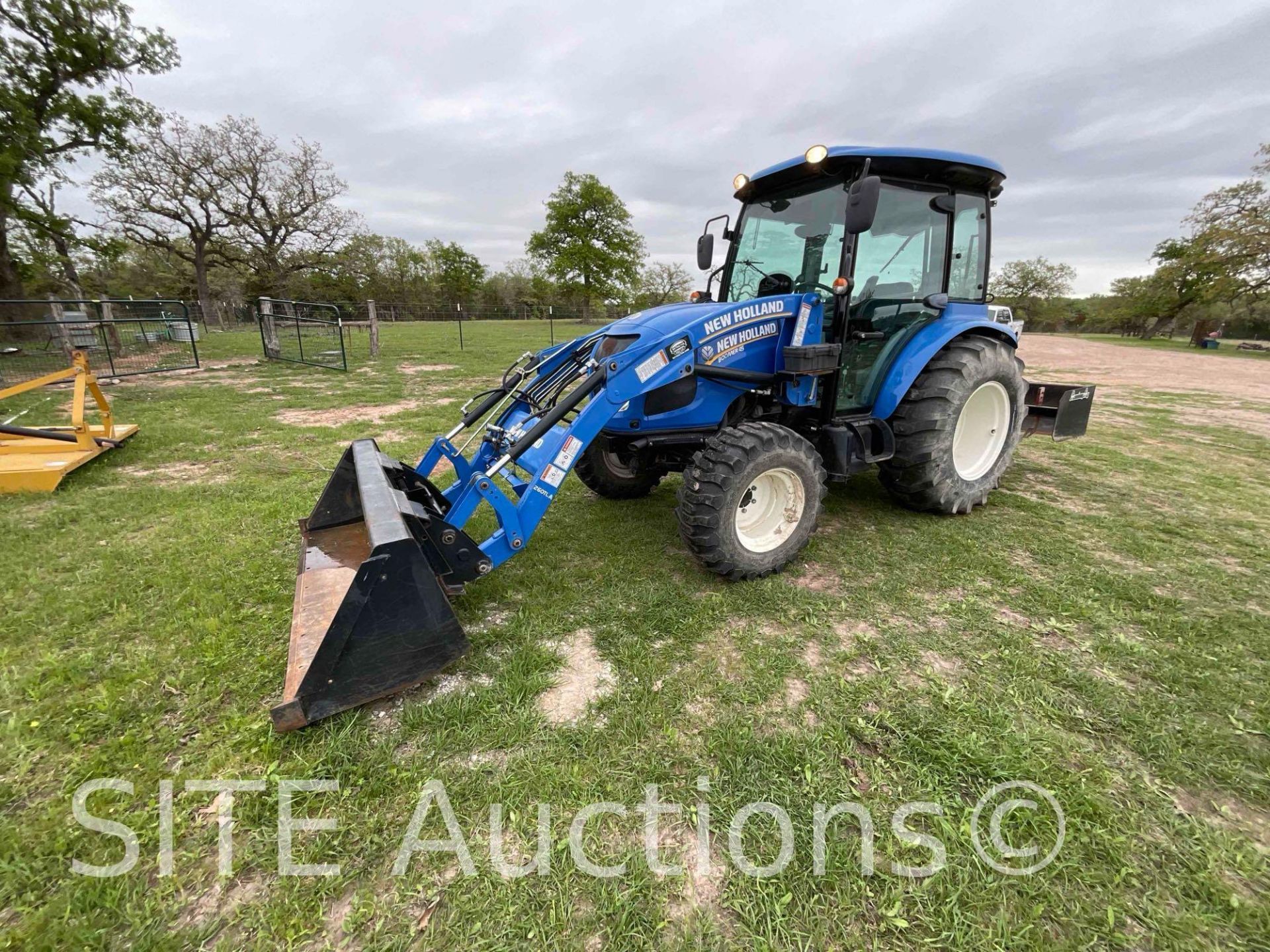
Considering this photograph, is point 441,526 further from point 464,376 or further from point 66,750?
point 464,376

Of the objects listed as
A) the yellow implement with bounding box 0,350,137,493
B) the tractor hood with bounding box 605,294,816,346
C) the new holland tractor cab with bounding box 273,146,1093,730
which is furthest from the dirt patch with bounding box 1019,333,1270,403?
the yellow implement with bounding box 0,350,137,493

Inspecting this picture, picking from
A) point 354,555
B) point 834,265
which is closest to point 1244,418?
point 834,265

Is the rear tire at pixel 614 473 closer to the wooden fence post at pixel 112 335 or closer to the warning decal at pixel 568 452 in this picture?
the warning decal at pixel 568 452

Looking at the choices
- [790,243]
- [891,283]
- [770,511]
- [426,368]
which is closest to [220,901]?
[770,511]

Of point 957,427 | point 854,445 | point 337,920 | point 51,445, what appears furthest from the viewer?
point 51,445

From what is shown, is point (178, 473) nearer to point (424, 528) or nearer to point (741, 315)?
point (424, 528)

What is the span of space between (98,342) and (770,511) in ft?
50.6

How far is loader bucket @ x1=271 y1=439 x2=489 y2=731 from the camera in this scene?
1957mm

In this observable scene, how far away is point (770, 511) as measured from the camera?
132 inches

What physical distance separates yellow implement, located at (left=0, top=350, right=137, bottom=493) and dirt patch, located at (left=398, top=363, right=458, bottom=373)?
312 inches

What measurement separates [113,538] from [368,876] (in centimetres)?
348

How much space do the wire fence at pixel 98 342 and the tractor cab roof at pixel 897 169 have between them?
1163cm

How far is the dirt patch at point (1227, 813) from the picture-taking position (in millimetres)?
1691

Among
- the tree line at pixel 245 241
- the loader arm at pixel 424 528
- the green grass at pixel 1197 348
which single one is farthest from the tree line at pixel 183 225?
the green grass at pixel 1197 348
